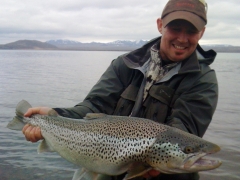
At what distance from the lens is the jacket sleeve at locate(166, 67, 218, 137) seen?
4086mm

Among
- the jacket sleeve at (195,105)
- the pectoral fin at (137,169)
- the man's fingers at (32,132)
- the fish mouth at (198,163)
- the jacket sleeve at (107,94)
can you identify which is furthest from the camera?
the jacket sleeve at (107,94)

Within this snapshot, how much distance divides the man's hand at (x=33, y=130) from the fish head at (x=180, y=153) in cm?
178

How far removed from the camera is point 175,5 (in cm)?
441

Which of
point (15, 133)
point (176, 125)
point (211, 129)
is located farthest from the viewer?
point (211, 129)

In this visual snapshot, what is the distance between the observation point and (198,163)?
3.34 m

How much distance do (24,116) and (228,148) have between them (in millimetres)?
7183

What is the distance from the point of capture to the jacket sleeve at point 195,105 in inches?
161

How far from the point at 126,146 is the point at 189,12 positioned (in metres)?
2.01

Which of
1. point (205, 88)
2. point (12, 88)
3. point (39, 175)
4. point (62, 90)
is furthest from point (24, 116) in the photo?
point (12, 88)

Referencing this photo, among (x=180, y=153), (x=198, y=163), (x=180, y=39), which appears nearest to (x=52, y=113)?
(x=180, y=153)

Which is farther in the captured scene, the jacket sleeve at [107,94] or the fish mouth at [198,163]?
the jacket sleeve at [107,94]

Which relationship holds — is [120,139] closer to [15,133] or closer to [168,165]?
[168,165]

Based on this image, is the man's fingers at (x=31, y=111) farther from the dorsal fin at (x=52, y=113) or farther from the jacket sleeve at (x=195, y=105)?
the jacket sleeve at (x=195, y=105)

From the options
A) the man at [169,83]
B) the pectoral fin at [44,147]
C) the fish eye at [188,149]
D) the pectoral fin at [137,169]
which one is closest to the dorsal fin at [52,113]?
the man at [169,83]
